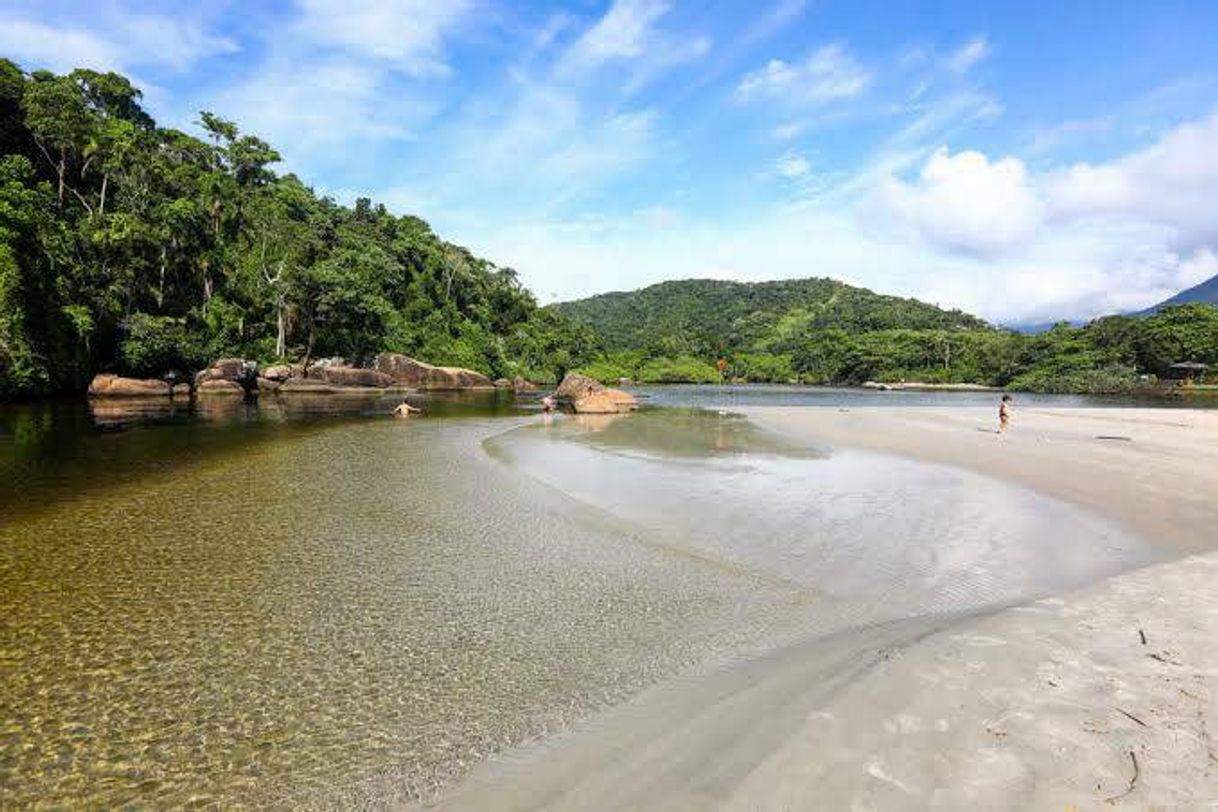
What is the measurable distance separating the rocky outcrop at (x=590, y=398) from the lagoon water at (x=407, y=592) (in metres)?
22.6

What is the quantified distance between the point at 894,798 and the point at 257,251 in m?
77.9

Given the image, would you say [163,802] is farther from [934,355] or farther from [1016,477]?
[934,355]

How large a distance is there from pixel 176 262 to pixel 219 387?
17.2 m

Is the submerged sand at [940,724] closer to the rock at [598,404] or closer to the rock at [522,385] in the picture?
the rock at [598,404]

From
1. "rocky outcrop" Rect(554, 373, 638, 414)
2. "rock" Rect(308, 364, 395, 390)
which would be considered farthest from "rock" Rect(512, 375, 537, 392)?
"rocky outcrop" Rect(554, 373, 638, 414)

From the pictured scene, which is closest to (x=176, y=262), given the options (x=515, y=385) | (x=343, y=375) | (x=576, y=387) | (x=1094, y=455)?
(x=343, y=375)

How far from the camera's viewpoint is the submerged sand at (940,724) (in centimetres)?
378

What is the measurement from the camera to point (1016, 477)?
15.0m

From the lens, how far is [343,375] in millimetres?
56438

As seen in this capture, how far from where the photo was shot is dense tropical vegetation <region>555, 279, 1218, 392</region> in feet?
283

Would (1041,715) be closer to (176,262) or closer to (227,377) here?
(227,377)

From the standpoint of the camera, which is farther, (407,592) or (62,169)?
(62,169)

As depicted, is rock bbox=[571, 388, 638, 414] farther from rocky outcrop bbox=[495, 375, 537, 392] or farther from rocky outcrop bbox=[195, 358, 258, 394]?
rocky outcrop bbox=[495, 375, 537, 392]

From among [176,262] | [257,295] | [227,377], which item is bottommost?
[227,377]
